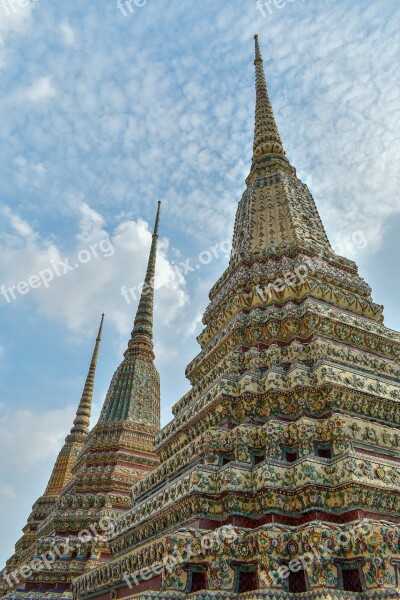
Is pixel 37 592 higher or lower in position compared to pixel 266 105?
lower

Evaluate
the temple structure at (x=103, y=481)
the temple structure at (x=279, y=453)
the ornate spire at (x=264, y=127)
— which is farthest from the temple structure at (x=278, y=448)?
the ornate spire at (x=264, y=127)

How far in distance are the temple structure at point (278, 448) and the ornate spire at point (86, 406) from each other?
18.9m

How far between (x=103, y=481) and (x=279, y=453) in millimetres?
12062

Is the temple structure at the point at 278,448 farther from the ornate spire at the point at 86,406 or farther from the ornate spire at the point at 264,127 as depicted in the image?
the ornate spire at the point at 86,406

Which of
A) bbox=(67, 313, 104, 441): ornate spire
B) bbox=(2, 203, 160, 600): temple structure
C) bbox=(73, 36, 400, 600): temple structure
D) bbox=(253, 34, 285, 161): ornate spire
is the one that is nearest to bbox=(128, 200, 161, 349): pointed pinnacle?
bbox=(2, 203, 160, 600): temple structure

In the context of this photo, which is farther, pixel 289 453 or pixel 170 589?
pixel 289 453

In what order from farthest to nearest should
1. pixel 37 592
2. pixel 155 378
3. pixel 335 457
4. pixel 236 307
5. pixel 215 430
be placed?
pixel 155 378, pixel 37 592, pixel 236 307, pixel 215 430, pixel 335 457

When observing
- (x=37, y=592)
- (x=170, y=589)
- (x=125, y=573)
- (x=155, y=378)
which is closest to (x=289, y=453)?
(x=170, y=589)

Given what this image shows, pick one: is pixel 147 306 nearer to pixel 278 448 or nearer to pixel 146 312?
pixel 146 312

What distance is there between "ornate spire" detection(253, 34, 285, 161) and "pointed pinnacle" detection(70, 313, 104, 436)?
2374 centimetres

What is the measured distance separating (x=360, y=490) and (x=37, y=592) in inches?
459

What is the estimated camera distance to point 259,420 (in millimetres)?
8039

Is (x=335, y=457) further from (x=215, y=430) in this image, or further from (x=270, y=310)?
(x=270, y=310)

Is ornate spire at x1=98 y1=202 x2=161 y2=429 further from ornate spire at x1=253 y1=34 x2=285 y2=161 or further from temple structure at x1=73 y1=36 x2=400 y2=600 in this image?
ornate spire at x1=253 y1=34 x2=285 y2=161
